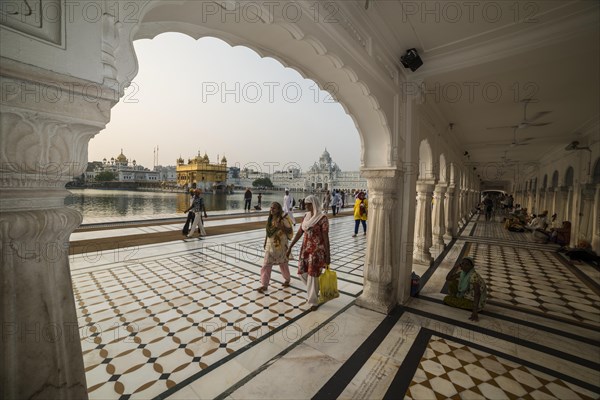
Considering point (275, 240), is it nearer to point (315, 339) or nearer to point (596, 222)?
point (315, 339)

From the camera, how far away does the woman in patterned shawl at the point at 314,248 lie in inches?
115

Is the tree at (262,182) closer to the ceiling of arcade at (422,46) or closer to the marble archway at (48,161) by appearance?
the ceiling of arcade at (422,46)

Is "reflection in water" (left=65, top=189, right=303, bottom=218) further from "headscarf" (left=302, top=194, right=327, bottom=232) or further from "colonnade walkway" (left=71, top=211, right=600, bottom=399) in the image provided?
"headscarf" (left=302, top=194, right=327, bottom=232)

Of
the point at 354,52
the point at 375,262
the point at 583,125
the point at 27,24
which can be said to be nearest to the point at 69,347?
the point at 27,24

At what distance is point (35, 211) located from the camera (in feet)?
2.58

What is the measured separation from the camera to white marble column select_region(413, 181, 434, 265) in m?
5.00

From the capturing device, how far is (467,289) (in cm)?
314

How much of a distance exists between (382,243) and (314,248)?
846 mm

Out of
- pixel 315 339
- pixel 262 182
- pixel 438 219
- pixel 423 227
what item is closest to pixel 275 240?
pixel 315 339

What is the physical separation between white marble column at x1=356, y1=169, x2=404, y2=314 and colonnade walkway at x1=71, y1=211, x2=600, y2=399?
192 mm

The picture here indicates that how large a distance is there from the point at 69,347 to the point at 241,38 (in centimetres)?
204

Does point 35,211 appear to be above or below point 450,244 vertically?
above

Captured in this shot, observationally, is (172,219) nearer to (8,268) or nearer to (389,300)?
(389,300)

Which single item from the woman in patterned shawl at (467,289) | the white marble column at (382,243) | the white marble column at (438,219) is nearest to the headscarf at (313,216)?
the white marble column at (382,243)
